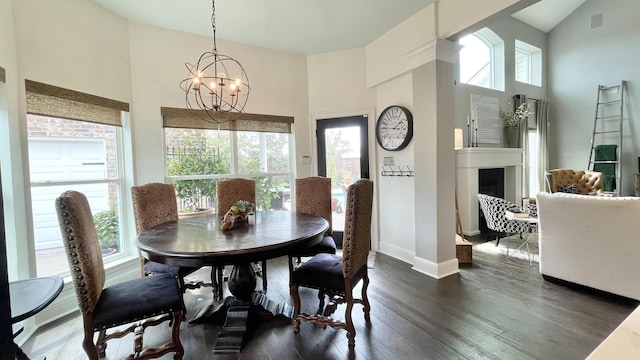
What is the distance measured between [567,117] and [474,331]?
6.84 metres

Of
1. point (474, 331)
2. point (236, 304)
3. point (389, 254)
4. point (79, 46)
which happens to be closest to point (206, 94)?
point (79, 46)

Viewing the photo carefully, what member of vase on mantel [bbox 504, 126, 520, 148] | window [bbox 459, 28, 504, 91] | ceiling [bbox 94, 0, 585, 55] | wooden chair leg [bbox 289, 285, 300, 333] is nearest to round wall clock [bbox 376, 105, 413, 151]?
ceiling [bbox 94, 0, 585, 55]

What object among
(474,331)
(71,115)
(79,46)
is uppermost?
(79,46)

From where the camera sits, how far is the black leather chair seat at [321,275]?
192cm

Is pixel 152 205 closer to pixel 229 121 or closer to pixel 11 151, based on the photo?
pixel 11 151

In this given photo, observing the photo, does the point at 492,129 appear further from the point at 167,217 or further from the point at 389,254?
the point at 167,217

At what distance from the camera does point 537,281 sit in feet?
9.23

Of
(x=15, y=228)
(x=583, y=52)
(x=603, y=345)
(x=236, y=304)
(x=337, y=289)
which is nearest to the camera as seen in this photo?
(x=603, y=345)

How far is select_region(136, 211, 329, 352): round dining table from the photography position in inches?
63.4

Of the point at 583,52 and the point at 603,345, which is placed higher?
the point at 583,52

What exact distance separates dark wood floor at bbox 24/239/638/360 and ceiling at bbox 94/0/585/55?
3.00 m

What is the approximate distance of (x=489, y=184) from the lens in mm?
5113

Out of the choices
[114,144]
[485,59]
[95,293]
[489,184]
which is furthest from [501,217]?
[114,144]

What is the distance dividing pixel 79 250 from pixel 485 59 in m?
6.71
